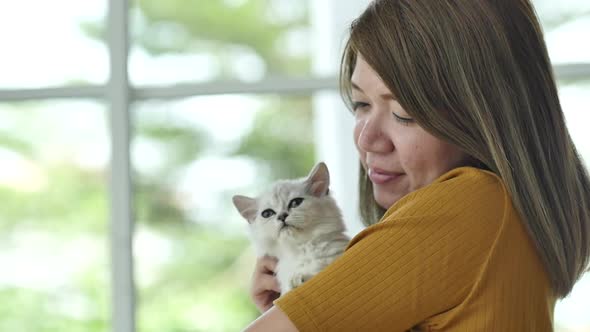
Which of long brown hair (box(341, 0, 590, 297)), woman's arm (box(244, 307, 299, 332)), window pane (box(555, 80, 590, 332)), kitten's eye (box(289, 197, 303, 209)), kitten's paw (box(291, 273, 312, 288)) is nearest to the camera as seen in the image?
woman's arm (box(244, 307, 299, 332))

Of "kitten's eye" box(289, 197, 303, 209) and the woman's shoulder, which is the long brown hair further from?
"kitten's eye" box(289, 197, 303, 209)

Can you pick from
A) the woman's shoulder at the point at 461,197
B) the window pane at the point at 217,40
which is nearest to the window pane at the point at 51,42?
the window pane at the point at 217,40

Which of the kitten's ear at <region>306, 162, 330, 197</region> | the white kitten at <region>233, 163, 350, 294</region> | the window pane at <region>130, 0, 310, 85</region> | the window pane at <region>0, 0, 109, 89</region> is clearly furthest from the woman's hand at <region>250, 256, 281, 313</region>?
the window pane at <region>0, 0, 109, 89</region>

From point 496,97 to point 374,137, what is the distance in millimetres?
206

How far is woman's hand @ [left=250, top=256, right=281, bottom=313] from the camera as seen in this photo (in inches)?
61.9

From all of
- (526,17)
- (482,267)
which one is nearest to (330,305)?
(482,267)

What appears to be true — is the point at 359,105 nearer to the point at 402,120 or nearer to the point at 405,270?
the point at 402,120

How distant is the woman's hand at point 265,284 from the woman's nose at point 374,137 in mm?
340

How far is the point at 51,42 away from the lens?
265cm

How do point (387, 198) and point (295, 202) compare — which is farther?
point (295, 202)

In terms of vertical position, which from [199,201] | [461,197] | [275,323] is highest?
[199,201]

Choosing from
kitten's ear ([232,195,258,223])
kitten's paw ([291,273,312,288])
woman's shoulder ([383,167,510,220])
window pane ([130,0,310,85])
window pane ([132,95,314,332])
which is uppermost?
window pane ([130,0,310,85])

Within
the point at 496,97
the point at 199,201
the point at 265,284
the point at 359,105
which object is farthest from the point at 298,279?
the point at 199,201

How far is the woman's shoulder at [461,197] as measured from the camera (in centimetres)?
120
